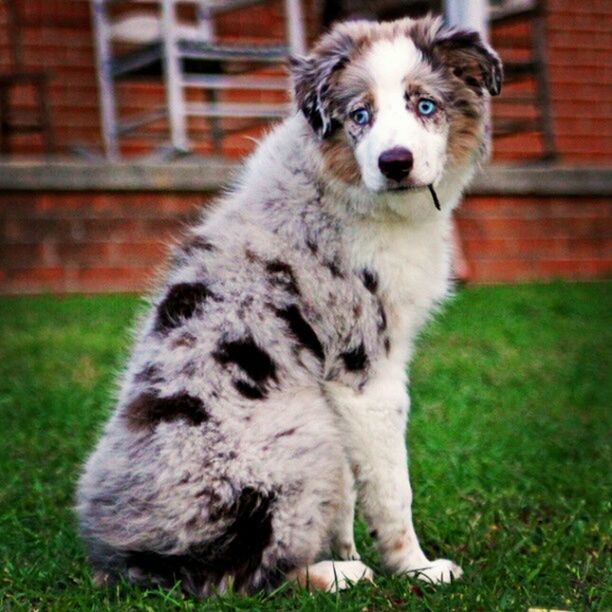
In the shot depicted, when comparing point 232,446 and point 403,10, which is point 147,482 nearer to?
point 232,446

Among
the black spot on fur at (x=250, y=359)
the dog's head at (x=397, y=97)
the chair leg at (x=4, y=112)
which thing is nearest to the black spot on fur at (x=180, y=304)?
the black spot on fur at (x=250, y=359)

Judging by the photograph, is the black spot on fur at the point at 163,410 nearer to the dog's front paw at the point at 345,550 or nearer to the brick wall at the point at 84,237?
the dog's front paw at the point at 345,550

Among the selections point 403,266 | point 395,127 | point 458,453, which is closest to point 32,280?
point 458,453

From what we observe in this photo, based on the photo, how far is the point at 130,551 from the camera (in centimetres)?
326

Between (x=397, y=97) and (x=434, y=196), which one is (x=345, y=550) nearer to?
(x=434, y=196)

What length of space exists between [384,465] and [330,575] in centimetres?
35

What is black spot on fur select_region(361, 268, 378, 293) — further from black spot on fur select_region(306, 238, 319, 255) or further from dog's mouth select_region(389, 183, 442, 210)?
dog's mouth select_region(389, 183, 442, 210)

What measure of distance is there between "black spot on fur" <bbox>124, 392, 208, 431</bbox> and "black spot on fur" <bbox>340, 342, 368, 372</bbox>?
0.46m

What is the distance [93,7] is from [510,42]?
145 inches

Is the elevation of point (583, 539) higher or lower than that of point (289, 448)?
lower

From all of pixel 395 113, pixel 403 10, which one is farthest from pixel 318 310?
pixel 403 10

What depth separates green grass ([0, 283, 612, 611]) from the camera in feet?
10.9

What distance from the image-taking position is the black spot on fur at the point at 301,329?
339 cm

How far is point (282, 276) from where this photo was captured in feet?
11.3
